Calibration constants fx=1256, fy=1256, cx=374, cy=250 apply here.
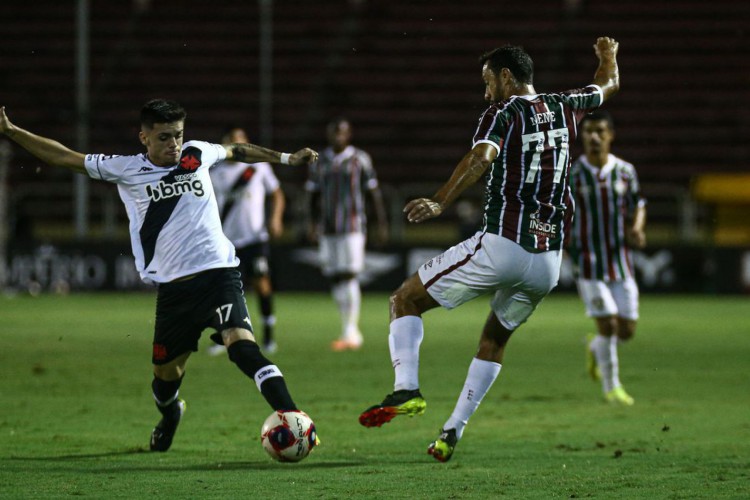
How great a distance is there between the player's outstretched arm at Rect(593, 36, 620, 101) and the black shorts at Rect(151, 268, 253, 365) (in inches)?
91.5

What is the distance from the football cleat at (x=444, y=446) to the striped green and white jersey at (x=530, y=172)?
112 centimetres

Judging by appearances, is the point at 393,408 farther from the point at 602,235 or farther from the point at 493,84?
the point at 602,235

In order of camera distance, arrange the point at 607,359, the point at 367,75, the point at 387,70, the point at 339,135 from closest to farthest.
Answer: the point at 607,359
the point at 339,135
the point at 367,75
the point at 387,70

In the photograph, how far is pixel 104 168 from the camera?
6.66 metres

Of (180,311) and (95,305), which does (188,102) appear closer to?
(95,305)

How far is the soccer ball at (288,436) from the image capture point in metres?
6.01

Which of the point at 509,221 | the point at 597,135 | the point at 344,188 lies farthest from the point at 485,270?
the point at 344,188

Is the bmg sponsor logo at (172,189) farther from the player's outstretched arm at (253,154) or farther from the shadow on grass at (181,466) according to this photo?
the shadow on grass at (181,466)

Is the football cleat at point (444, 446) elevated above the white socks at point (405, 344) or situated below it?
below

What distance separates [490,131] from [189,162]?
5.43 ft

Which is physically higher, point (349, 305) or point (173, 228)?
point (173, 228)

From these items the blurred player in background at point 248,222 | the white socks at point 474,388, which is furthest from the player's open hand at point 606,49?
the blurred player in background at point 248,222

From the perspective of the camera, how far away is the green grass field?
6.01m

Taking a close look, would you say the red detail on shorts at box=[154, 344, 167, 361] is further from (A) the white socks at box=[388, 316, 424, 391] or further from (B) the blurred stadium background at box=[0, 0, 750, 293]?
(B) the blurred stadium background at box=[0, 0, 750, 293]
